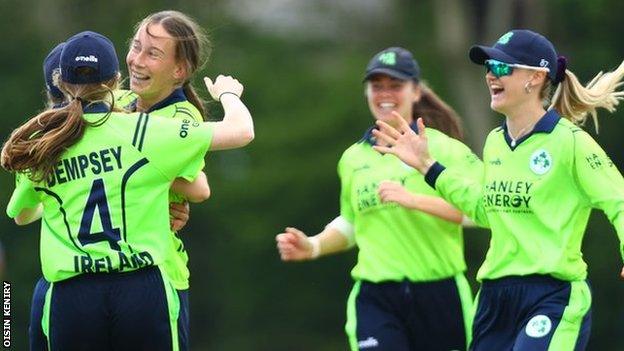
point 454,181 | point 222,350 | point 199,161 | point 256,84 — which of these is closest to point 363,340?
point 454,181

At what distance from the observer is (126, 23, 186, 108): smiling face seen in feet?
24.1

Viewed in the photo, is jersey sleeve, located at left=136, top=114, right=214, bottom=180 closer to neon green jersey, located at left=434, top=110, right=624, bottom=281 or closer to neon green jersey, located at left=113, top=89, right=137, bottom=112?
neon green jersey, located at left=113, top=89, right=137, bottom=112

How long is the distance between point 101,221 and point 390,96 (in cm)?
277

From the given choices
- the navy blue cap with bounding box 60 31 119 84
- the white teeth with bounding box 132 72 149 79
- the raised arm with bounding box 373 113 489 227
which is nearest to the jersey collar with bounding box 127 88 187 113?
the white teeth with bounding box 132 72 149 79

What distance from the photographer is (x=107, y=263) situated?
21.4 feet

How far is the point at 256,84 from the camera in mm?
23484

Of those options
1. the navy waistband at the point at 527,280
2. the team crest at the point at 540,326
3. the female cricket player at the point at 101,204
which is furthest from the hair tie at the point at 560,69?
the female cricket player at the point at 101,204

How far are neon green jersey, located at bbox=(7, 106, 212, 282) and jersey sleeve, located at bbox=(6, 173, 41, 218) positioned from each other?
12 cm

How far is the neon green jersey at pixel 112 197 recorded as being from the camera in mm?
6539

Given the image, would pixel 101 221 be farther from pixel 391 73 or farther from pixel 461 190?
pixel 391 73

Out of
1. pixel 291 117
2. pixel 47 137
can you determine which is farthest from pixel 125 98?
pixel 291 117

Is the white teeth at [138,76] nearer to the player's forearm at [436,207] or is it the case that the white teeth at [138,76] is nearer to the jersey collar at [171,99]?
the jersey collar at [171,99]

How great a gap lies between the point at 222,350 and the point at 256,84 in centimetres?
397

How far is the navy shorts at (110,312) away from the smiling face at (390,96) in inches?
103
